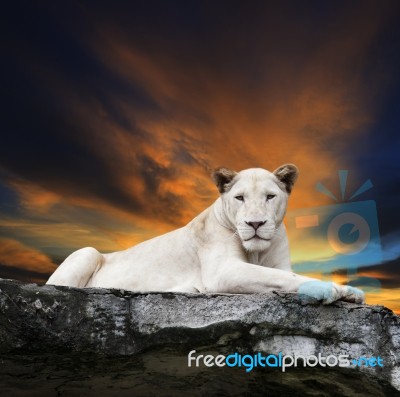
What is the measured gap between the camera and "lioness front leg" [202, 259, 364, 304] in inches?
152

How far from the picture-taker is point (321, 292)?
12.5ft

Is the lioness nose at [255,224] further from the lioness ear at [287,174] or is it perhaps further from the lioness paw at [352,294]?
the lioness paw at [352,294]

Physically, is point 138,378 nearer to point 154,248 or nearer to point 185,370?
point 185,370

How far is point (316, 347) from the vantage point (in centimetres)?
382

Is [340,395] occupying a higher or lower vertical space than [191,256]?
lower

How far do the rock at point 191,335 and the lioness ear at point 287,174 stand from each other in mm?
1863

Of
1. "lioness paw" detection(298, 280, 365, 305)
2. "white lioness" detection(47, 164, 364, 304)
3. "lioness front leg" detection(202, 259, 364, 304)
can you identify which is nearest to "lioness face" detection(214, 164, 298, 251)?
"white lioness" detection(47, 164, 364, 304)

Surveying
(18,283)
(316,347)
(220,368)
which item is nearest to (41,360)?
(18,283)

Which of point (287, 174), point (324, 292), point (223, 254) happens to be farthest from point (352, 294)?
point (287, 174)

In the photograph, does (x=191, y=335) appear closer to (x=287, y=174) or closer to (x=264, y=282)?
(x=264, y=282)

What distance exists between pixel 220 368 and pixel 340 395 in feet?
3.21

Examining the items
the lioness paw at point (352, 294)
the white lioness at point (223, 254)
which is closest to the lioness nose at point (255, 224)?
the white lioness at point (223, 254)

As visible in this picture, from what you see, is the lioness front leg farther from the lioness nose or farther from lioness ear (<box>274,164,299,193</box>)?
lioness ear (<box>274,164,299,193</box>)

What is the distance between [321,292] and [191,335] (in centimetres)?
117
